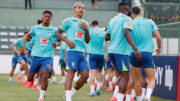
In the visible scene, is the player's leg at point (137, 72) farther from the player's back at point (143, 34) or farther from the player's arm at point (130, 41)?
the player's arm at point (130, 41)

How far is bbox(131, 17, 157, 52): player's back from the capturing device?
938 cm

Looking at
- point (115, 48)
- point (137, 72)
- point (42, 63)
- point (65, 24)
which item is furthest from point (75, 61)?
point (42, 63)

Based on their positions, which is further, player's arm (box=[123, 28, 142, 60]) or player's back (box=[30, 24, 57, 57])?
player's back (box=[30, 24, 57, 57])

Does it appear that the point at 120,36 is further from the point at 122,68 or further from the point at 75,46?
the point at 75,46

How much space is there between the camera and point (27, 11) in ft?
96.9

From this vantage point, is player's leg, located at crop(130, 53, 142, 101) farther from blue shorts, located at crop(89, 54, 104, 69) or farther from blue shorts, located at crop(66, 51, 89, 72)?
blue shorts, located at crop(89, 54, 104, 69)

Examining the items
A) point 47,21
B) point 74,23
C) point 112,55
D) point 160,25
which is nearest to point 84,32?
point 74,23

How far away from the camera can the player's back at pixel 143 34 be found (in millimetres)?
9383

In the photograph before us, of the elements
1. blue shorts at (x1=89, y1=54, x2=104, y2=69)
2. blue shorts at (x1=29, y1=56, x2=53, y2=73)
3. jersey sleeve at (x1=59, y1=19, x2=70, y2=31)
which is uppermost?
jersey sleeve at (x1=59, y1=19, x2=70, y2=31)

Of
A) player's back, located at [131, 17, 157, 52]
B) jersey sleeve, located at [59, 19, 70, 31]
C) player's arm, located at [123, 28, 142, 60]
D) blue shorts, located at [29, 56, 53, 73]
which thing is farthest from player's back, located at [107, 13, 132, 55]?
blue shorts, located at [29, 56, 53, 73]

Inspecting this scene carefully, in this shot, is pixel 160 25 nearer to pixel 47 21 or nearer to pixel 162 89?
pixel 162 89

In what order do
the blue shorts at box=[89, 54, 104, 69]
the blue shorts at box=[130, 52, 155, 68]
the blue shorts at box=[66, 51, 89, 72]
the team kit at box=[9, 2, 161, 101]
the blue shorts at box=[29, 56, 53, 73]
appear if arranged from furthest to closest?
the blue shorts at box=[89, 54, 104, 69]
the blue shorts at box=[29, 56, 53, 73]
the blue shorts at box=[130, 52, 155, 68]
the blue shorts at box=[66, 51, 89, 72]
the team kit at box=[9, 2, 161, 101]

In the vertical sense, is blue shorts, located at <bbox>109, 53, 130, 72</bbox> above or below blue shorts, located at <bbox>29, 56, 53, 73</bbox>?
above

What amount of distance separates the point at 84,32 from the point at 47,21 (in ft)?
5.30
